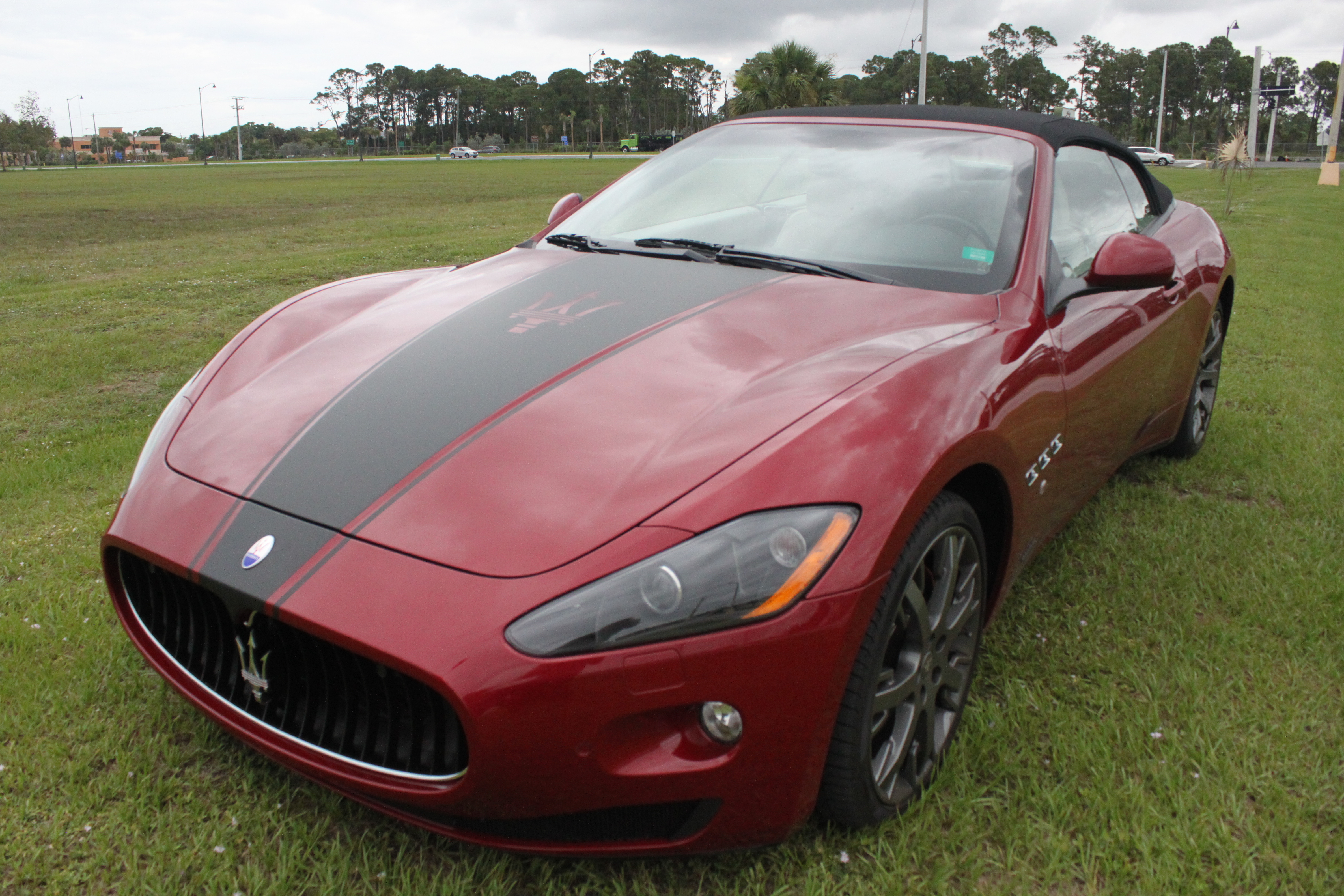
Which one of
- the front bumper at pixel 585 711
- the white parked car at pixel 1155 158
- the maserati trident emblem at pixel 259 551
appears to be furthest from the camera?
the white parked car at pixel 1155 158

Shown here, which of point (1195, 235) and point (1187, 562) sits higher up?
point (1195, 235)

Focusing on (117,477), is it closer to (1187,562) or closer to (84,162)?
(1187,562)

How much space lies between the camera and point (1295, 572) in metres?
3.00

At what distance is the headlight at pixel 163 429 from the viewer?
2082 millimetres

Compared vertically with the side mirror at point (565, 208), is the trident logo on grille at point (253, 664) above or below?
below

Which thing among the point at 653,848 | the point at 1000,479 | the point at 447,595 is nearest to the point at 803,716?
the point at 653,848

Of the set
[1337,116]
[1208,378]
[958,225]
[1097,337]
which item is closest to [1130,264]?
[1097,337]

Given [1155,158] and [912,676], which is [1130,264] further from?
[1155,158]

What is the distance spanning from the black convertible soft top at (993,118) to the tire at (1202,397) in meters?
0.93

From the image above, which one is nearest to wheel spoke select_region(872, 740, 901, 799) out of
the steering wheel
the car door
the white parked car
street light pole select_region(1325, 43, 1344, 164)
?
the car door

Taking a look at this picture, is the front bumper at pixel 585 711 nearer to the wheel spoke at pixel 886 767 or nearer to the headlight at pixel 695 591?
the headlight at pixel 695 591

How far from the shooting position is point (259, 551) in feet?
5.42

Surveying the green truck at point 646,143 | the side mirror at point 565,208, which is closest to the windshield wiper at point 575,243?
the side mirror at point 565,208

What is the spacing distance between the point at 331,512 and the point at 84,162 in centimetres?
10627
